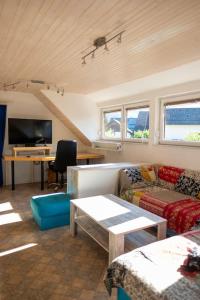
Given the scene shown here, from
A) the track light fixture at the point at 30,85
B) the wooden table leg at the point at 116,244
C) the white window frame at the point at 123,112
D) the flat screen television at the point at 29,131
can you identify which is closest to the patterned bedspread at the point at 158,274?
the wooden table leg at the point at 116,244

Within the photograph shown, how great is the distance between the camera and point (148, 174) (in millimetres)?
3768

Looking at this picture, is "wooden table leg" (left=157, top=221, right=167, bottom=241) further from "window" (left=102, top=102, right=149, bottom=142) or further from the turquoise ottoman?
"window" (left=102, top=102, right=149, bottom=142)

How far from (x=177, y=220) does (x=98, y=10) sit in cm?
219

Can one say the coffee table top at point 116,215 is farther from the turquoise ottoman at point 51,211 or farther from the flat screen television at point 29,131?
the flat screen television at point 29,131

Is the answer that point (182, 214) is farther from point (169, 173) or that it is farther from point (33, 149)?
point (33, 149)

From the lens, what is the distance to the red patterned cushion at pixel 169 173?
3.46 metres

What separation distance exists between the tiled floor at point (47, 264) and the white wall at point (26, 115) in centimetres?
227

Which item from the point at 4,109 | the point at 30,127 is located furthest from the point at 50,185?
the point at 4,109

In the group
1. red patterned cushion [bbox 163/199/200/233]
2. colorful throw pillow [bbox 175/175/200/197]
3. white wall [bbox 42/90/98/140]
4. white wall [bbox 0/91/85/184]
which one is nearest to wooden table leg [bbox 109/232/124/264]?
red patterned cushion [bbox 163/199/200/233]

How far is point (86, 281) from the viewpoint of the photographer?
1977mm

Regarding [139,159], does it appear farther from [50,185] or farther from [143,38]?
[143,38]

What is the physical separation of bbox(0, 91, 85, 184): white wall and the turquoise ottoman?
2.48 metres

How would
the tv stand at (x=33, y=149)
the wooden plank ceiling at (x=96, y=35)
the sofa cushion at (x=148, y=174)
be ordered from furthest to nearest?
the tv stand at (x=33, y=149) < the sofa cushion at (x=148, y=174) < the wooden plank ceiling at (x=96, y=35)

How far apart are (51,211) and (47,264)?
82cm
